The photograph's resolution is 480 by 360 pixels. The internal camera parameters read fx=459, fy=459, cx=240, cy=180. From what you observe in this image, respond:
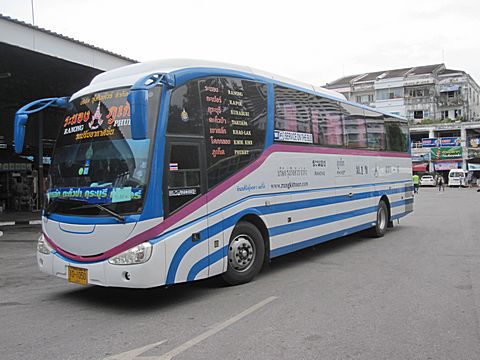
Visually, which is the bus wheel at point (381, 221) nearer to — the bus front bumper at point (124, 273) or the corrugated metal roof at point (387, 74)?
the bus front bumper at point (124, 273)

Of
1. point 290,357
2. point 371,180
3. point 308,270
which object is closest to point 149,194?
point 290,357

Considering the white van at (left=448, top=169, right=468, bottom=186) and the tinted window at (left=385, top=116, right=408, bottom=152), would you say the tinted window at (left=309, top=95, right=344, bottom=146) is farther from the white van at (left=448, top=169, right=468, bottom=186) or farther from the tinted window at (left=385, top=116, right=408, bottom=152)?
the white van at (left=448, top=169, right=468, bottom=186)

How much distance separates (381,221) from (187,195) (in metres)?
7.69

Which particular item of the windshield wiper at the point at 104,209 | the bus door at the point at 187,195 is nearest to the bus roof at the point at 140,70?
the bus door at the point at 187,195

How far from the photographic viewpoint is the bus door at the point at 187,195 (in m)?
5.62

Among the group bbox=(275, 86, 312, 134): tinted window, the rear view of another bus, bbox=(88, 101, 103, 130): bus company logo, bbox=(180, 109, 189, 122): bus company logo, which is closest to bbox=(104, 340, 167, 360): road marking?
bbox=(180, 109, 189, 122): bus company logo

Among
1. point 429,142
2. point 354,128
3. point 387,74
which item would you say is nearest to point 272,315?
point 354,128

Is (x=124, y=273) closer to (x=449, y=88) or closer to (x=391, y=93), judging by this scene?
(x=391, y=93)

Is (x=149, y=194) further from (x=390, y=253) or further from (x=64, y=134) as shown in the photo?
(x=390, y=253)

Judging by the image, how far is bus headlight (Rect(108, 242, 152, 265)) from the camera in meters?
5.30

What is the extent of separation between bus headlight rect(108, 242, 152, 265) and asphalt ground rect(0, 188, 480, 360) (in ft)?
2.23

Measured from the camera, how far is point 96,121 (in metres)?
6.00

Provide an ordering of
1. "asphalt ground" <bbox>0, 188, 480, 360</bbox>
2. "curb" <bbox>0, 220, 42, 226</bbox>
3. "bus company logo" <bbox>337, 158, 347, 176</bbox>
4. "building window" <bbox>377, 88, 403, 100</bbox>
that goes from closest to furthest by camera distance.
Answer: "asphalt ground" <bbox>0, 188, 480, 360</bbox> < "bus company logo" <bbox>337, 158, 347, 176</bbox> < "curb" <bbox>0, 220, 42, 226</bbox> < "building window" <bbox>377, 88, 403, 100</bbox>

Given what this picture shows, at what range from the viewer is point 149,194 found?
5395mm
